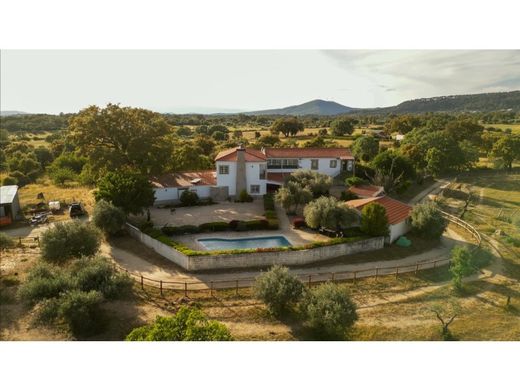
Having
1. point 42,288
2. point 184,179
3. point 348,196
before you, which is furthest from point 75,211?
point 348,196

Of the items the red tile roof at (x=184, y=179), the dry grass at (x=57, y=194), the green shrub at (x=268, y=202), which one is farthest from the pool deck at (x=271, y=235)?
the dry grass at (x=57, y=194)

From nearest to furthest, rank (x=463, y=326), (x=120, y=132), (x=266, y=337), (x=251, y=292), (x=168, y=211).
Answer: (x=266, y=337)
(x=463, y=326)
(x=251, y=292)
(x=168, y=211)
(x=120, y=132)

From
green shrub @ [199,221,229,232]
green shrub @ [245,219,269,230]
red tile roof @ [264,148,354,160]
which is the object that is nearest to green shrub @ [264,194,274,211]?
green shrub @ [245,219,269,230]

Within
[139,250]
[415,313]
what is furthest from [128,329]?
[415,313]

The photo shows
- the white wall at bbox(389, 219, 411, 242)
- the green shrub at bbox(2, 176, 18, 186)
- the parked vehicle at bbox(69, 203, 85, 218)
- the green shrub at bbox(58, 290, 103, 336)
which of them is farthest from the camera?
the green shrub at bbox(2, 176, 18, 186)

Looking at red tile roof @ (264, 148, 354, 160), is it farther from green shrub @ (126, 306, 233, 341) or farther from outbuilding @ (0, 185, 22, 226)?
green shrub @ (126, 306, 233, 341)

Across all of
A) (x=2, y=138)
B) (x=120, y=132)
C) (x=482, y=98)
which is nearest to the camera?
(x=120, y=132)

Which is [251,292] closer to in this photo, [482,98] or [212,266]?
[212,266]

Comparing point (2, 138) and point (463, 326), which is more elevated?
point (2, 138)
